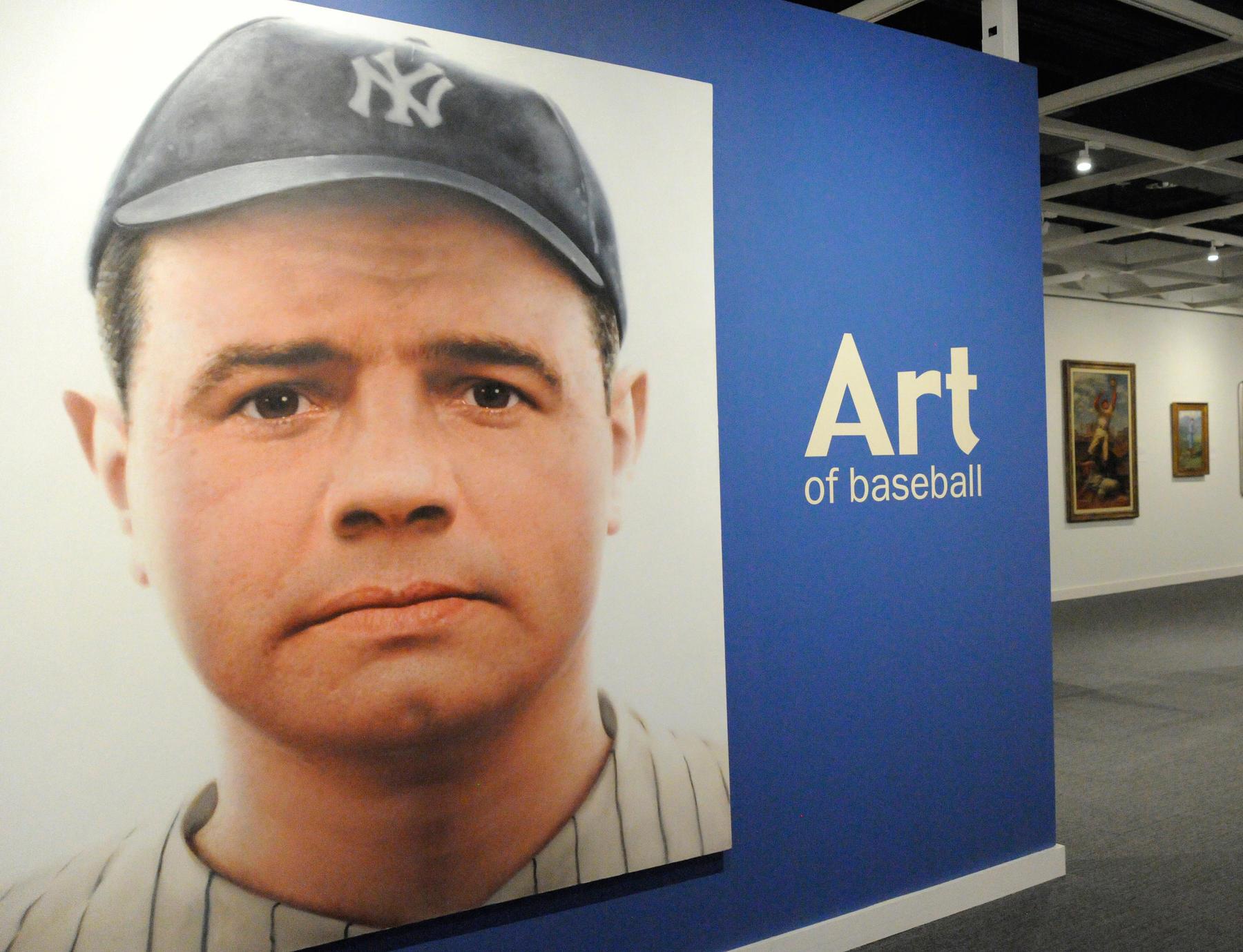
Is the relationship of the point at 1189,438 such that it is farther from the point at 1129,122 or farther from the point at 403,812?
the point at 403,812

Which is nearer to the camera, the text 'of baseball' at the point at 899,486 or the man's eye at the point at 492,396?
the man's eye at the point at 492,396

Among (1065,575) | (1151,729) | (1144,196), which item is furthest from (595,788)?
(1065,575)

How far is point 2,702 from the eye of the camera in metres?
2.20

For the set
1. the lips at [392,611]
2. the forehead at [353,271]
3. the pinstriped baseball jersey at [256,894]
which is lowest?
the pinstriped baseball jersey at [256,894]

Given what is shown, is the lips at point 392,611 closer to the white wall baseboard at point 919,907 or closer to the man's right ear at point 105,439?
the man's right ear at point 105,439

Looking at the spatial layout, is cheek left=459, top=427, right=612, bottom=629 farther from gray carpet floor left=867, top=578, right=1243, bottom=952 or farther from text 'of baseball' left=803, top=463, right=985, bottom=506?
gray carpet floor left=867, top=578, right=1243, bottom=952

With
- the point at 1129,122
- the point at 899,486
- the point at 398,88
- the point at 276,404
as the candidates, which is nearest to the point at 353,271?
the point at 276,404

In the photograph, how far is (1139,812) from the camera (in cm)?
473

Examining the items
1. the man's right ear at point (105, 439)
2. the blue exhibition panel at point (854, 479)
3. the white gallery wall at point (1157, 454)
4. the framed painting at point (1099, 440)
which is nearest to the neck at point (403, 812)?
the blue exhibition panel at point (854, 479)

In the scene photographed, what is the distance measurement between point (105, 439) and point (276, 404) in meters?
0.36

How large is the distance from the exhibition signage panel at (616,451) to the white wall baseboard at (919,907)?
4cm

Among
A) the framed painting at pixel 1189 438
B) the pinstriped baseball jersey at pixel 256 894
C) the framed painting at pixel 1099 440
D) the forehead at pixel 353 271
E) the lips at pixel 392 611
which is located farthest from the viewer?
the framed painting at pixel 1189 438

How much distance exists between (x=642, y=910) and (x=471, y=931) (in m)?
0.52

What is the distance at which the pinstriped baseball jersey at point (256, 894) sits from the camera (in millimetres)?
2273
